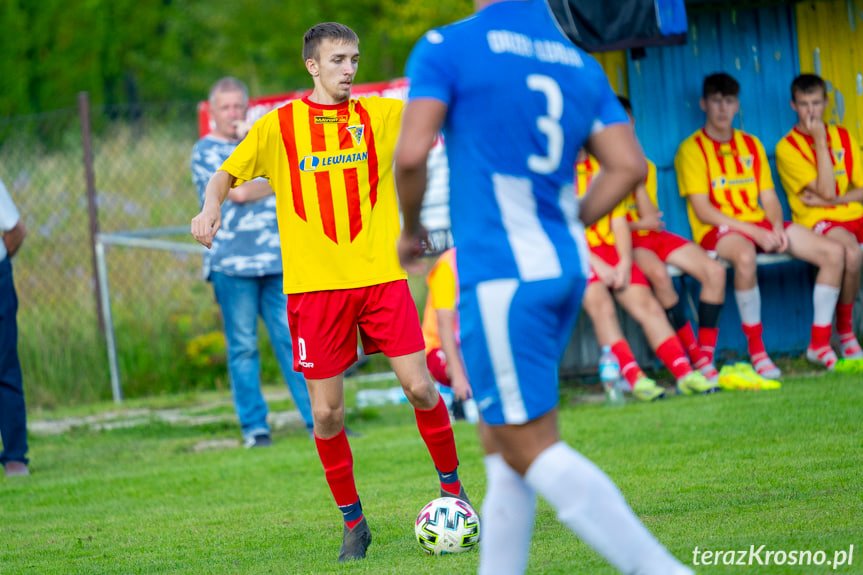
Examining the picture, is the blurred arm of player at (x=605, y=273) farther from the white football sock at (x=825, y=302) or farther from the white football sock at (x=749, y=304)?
the white football sock at (x=825, y=302)

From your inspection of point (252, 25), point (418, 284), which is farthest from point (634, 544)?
point (252, 25)

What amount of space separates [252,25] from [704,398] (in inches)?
723

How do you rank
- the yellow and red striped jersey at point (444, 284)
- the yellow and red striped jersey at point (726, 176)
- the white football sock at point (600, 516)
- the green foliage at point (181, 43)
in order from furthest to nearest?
the green foliage at point (181, 43) → the yellow and red striped jersey at point (726, 176) → the yellow and red striped jersey at point (444, 284) → the white football sock at point (600, 516)

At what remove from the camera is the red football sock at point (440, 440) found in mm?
Result: 4520

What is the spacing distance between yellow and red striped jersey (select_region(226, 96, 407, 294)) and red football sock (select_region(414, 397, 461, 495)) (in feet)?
2.01

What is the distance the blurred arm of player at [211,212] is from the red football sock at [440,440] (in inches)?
46.5

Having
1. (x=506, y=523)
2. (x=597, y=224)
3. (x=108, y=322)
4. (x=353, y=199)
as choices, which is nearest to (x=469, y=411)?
(x=597, y=224)

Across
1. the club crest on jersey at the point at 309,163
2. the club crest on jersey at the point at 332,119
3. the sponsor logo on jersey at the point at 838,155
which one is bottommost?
the sponsor logo on jersey at the point at 838,155

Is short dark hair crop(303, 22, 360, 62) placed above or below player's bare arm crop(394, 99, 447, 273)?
above

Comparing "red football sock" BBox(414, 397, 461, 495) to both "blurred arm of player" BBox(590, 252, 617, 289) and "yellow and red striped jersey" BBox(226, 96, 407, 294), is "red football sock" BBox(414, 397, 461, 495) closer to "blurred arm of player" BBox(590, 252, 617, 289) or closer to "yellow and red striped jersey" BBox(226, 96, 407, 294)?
"yellow and red striped jersey" BBox(226, 96, 407, 294)

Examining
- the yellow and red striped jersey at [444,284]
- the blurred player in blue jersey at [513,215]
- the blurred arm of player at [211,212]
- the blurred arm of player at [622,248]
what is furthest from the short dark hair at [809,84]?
the blurred player in blue jersey at [513,215]

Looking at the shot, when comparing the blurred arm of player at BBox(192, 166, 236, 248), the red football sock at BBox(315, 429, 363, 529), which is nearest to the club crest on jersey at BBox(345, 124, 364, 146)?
the blurred arm of player at BBox(192, 166, 236, 248)

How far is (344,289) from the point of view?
4453 mm

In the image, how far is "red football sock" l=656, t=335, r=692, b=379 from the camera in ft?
25.8
